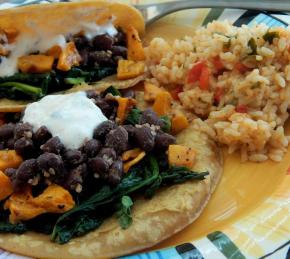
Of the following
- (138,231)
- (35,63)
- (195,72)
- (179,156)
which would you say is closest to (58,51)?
(35,63)

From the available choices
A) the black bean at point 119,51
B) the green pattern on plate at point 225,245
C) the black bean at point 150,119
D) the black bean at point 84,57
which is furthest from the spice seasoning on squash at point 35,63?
the green pattern on plate at point 225,245

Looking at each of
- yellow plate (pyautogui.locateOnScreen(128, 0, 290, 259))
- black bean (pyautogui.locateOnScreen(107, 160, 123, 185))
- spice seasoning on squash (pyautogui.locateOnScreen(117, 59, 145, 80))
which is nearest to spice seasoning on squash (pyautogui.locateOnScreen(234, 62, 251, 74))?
yellow plate (pyautogui.locateOnScreen(128, 0, 290, 259))

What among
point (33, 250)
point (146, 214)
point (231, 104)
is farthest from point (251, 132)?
point (33, 250)

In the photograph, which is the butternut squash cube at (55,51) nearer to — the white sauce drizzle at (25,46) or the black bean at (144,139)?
the white sauce drizzle at (25,46)

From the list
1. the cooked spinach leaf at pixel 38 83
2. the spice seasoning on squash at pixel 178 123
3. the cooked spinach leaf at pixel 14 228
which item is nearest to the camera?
the cooked spinach leaf at pixel 14 228

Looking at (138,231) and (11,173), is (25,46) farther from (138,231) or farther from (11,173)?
(138,231)

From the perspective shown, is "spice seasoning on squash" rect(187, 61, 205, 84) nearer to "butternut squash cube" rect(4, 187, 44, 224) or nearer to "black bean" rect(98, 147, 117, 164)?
"black bean" rect(98, 147, 117, 164)

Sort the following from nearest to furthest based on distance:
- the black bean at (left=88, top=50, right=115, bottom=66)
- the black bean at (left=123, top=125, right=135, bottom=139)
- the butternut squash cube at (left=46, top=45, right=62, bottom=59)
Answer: the black bean at (left=123, top=125, right=135, bottom=139), the butternut squash cube at (left=46, top=45, right=62, bottom=59), the black bean at (left=88, top=50, right=115, bottom=66)
